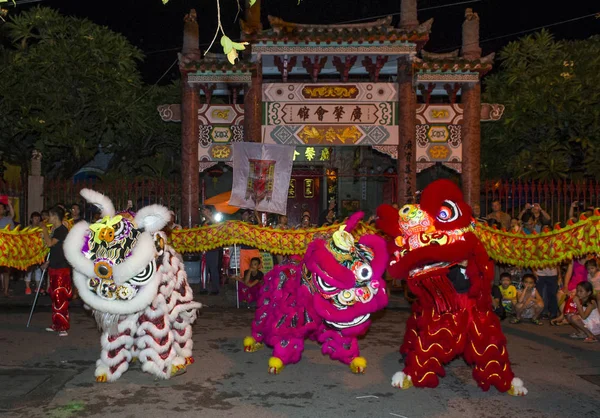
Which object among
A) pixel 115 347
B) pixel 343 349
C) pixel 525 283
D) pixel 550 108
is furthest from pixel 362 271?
pixel 550 108

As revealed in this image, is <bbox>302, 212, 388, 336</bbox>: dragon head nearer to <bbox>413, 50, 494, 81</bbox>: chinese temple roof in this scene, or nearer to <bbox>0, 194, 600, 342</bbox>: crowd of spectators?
<bbox>0, 194, 600, 342</bbox>: crowd of spectators

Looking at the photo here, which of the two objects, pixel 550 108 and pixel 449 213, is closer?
pixel 449 213

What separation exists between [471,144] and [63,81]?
912 centimetres

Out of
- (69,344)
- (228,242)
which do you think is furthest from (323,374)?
(228,242)

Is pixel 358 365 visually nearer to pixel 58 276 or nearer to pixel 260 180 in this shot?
pixel 58 276

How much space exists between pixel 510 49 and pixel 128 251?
42.2 ft

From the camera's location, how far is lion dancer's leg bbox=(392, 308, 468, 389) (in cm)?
559

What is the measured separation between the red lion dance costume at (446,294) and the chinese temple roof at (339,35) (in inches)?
306

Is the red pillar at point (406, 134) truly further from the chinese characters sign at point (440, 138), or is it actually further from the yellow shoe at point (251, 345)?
the yellow shoe at point (251, 345)

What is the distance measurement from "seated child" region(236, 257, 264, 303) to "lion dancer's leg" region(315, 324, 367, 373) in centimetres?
418

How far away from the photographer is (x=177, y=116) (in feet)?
45.5

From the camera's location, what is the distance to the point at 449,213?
18.3 ft

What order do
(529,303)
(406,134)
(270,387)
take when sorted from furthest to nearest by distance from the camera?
(406,134)
(529,303)
(270,387)

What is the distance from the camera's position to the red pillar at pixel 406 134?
1316cm
